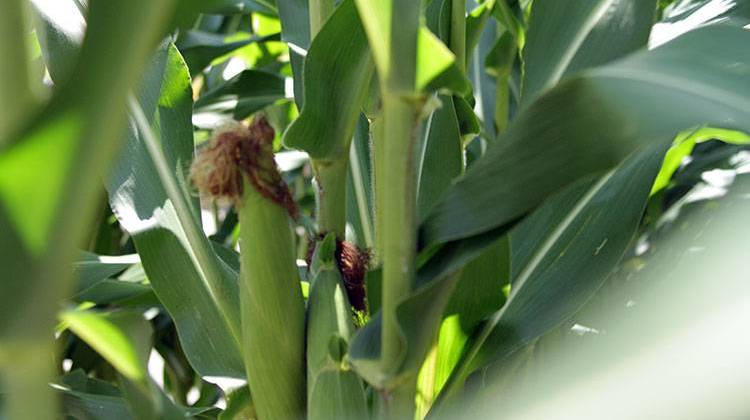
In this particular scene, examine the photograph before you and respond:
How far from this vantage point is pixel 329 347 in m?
0.48

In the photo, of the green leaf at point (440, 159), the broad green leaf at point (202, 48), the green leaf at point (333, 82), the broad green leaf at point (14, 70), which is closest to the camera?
the broad green leaf at point (14, 70)

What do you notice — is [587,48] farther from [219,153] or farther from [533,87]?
[219,153]

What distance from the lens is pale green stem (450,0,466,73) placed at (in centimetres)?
60

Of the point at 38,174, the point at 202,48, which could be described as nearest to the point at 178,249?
the point at 38,174

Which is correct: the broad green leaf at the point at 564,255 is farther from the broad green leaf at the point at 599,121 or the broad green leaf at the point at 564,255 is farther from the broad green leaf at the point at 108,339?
the broad green leaf at the point at 108,339

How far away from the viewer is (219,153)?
18.7 inches

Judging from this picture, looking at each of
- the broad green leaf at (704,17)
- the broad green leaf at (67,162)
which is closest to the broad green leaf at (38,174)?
the broad green leaf at (67,162)

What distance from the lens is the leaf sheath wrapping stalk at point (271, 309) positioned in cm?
48

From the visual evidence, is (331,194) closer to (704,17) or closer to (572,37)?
(572,37)

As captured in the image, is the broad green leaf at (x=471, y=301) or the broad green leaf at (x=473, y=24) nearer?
the broad green leaf at (x=471, y=301)

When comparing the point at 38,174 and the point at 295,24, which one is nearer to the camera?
the point at 38,174

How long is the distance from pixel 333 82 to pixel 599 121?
18 cm

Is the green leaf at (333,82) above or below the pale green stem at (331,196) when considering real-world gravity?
above

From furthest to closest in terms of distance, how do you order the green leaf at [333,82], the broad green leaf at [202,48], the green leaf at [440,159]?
the broad green leaf at [202,48] < the green leaf at [440,159] < the green leaf at [333,82]
